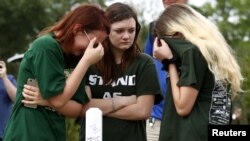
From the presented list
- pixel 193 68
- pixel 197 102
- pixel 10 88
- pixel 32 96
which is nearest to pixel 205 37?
pixel 193 68

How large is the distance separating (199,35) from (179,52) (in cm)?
18

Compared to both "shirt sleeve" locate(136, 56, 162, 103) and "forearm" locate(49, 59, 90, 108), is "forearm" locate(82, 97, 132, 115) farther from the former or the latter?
"forearm" locate(49, 59, 90, 108)

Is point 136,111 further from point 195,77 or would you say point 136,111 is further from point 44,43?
point 44,43

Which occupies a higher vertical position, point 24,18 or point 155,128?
point 24,18

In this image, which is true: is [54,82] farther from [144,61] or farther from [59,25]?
[144,61]

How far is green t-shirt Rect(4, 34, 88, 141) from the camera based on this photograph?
165 inches

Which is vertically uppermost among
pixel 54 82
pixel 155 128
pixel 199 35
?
pixel 199 35

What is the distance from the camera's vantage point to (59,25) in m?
4.41

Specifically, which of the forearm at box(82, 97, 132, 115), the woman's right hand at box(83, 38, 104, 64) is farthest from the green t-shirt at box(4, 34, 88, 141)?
the forearm at box(82, 97, 132, 115)

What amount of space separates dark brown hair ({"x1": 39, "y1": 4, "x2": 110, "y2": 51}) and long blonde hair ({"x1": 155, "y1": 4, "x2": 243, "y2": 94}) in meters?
0.54

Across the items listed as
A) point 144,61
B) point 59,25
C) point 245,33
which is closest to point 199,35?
point 144,61

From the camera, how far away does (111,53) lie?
5.01 m

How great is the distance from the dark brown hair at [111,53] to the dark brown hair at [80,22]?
0.47 metres

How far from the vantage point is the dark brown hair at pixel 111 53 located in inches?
193
